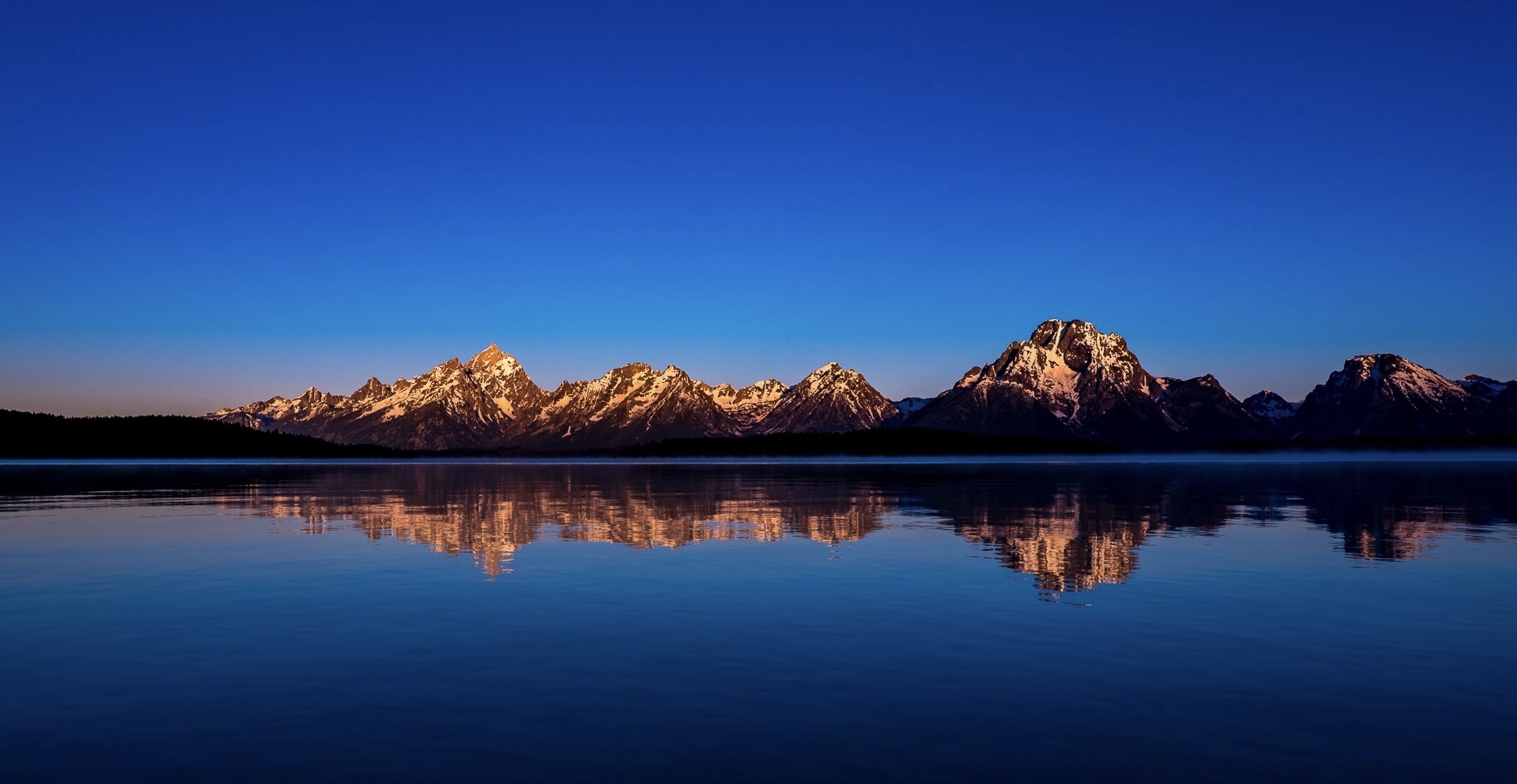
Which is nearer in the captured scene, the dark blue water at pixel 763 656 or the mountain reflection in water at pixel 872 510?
the dark blue water at pixel 763 656

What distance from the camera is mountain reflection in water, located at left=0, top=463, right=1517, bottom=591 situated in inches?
1668

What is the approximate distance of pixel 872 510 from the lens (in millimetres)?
63000

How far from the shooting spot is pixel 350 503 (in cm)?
7362

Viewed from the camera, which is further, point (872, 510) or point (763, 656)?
point (872, 510)

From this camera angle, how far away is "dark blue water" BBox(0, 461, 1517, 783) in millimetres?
14383

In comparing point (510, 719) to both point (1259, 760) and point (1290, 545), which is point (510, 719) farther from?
point (1290, 545)

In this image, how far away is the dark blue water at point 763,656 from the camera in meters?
14.4

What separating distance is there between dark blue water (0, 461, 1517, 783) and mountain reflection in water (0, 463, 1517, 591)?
0.76 metres

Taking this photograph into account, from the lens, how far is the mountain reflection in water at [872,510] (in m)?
42.4

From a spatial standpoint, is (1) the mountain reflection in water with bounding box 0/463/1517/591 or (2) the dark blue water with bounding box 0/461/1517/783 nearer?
(2) the dark blue water with bounding box 0/461/1517/783

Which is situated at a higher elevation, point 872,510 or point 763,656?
point 872,510

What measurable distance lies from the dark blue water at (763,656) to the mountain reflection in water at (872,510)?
76 centimetres

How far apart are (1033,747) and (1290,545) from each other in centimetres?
3139

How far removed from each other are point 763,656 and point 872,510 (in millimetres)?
Result: 42590
